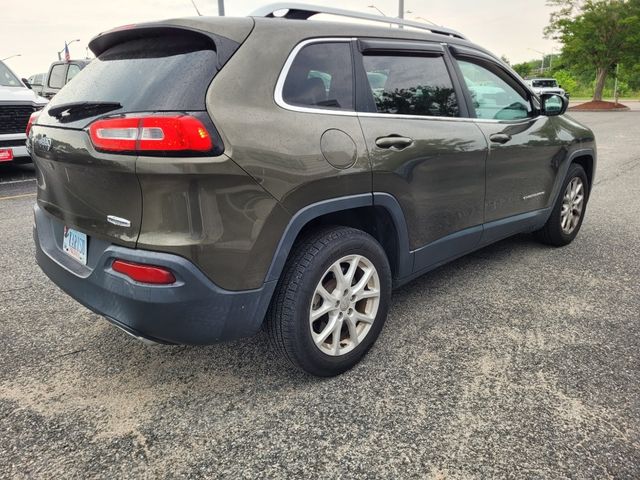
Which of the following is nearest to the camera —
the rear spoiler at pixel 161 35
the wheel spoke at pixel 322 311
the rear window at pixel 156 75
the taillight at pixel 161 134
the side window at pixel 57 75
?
the taillight at pixel 161 134

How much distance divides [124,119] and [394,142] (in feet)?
4.34

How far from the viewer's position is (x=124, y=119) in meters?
2.02

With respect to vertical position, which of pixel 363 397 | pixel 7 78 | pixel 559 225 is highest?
pixel 7 78

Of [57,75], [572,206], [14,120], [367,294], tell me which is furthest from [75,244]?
[57,75]

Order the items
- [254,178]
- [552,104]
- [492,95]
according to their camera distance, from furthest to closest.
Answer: [552,104] < [492,95] < [254,178]

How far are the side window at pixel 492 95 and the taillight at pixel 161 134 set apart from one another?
207 centimetres

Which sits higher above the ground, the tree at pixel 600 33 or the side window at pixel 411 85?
the tree at pixel 600 33

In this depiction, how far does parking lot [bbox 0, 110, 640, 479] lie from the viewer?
78.8 inches

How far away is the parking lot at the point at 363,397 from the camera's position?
6.57ft

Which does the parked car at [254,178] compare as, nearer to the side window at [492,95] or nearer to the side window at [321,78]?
the side window at [321,78]

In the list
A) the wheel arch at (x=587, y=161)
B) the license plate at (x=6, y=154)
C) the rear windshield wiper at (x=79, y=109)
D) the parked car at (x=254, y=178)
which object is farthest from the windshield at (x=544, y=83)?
the rear windshield wiper at (x=79, y=109)

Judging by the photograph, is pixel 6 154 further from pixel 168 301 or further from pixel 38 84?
pixel 168 301

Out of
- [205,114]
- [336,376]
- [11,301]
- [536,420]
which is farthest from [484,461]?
[11,301]

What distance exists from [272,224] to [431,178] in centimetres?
116
